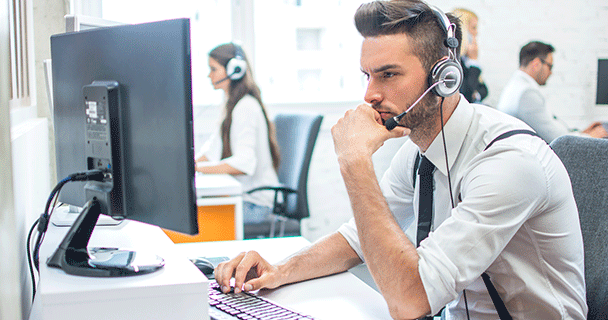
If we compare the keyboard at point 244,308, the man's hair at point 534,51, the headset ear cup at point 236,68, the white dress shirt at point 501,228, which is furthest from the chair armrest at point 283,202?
the man's hair at point 534,51

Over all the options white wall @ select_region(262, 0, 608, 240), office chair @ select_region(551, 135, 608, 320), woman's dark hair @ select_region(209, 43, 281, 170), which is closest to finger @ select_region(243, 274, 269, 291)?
office chair @ select_region(551, 135, 608, 320)

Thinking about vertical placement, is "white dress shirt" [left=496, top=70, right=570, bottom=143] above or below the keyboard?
above

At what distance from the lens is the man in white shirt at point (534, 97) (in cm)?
348

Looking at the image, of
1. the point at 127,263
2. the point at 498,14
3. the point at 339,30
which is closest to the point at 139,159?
the point at 127,263

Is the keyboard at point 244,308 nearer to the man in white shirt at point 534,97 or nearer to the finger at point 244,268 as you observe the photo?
the finger at point 244,268

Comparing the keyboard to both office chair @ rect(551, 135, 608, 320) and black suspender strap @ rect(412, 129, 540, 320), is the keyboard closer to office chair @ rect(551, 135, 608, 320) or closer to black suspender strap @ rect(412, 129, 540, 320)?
black suspender strap @ rect(412, 129, 540, 320)

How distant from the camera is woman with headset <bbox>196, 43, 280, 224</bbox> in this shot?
2.78 meters

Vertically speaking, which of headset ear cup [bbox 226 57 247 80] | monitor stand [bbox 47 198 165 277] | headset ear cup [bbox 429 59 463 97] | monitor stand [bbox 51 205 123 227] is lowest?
monitor stand [bbox 51 205 123 227]

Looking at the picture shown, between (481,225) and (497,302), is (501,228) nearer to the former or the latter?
(481,225)

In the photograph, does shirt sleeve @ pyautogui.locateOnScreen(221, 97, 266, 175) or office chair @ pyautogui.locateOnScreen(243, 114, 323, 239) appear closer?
office chair @ pyautogui.locateOnScreen(243, 114, 323, 239)

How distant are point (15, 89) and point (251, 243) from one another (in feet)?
2.39

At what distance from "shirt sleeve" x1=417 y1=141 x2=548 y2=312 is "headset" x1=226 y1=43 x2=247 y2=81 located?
2.08 m

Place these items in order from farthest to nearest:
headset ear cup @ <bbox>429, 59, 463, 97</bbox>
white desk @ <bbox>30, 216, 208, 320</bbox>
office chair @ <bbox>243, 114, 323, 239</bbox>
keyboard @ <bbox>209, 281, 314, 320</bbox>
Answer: office chair @ <bbox>243, 114, 323, 239</bbox> → headset ear cup @ <bbox>429, 59, 463, 97</bbox> → keyboard @ <bbox>209, 281, 314, 320</bbox> → white desk @ <bbox>30, 216, 208, 320</bbox>

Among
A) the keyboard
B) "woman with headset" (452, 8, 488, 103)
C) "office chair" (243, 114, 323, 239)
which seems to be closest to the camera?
the keyboard
